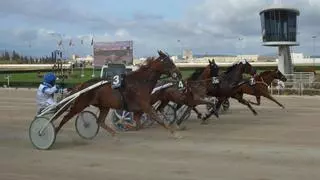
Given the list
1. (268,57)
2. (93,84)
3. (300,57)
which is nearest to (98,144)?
(93,84)

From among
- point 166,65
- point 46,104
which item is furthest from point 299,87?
point 46,104

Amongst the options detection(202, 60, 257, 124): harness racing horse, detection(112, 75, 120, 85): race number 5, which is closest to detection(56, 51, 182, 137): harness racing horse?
detection(112, 75, 120, 85): race number 5

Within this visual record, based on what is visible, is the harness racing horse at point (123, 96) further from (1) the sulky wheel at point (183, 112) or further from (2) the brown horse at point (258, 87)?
(2) the brown horse at point (258, 87)

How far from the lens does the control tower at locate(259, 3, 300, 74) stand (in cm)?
5403

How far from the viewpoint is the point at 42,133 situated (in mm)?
12312

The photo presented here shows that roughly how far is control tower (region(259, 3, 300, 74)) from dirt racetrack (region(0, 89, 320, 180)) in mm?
38066

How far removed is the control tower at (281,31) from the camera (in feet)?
177

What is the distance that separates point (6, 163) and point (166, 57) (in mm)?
4725

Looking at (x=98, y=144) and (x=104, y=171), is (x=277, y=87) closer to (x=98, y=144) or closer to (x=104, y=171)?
(x=98, y=144)

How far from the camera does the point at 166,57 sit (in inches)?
539

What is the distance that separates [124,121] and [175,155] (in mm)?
5008

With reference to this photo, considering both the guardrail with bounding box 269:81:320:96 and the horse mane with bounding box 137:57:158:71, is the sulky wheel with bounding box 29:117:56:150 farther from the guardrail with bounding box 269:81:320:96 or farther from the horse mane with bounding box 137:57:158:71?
the guardrail with bounding box 269:81:320:96

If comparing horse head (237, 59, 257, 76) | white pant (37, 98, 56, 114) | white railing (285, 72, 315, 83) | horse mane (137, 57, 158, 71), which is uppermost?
horse mane (137, 57, 158, 71)

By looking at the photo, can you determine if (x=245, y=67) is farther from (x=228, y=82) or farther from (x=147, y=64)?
(x=147, y=64)
